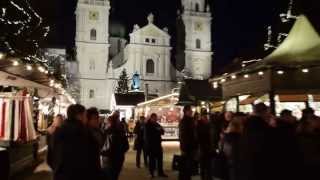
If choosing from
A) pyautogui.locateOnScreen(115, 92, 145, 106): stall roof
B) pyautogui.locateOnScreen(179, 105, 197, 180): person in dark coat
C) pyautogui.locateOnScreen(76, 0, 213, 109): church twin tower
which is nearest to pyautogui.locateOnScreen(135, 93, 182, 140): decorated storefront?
pyautogui.locateOnScreen(115, 92, 145, 106): stall roof

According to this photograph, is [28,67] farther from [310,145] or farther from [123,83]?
[123,83]

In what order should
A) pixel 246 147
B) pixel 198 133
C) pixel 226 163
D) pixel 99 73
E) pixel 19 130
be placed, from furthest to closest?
1. pixel 99 73
2. pixel 19 130
3. pixel 198 133
4. pixel 226 163
5. pixel 246 147

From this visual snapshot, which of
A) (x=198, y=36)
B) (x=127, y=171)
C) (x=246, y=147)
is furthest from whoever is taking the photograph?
(x=198, y=36)

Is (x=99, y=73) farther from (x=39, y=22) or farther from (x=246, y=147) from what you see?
(x=246, y=147)

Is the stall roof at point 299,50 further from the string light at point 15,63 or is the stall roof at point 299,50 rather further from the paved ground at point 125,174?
the string light at point 15,63

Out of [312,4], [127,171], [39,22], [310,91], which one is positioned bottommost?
[127,171]

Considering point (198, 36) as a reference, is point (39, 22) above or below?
below

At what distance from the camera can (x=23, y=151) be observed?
14.5 metres

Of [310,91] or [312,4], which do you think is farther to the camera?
[312,4]

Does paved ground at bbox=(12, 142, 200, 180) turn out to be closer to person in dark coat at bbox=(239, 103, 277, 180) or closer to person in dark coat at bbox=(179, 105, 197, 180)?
person in dark coat at bbox=(179, 105, 197, 180)

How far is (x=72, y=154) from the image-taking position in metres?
5.43

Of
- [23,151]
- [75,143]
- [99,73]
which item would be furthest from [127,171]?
[99,73]

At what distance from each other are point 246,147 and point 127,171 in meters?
10.7

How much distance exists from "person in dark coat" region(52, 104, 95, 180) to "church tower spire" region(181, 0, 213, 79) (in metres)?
70.7
